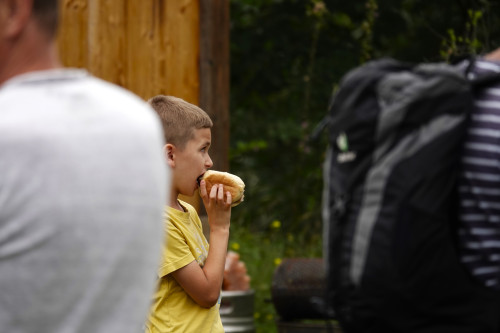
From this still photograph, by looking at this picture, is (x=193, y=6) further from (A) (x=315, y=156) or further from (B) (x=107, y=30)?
(A) (x=315, y=156)

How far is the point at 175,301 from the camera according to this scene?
11.4 ft

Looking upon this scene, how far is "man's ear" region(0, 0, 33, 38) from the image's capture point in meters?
1.79

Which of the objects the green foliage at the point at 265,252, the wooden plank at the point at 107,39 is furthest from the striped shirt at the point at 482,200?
the green foliage at the point at 265,252

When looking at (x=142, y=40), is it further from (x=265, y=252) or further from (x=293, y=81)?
(x=293, y=81)

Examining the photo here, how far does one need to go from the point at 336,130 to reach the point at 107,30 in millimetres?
3507

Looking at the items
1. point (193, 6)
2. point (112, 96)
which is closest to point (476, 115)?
point (112, 96)

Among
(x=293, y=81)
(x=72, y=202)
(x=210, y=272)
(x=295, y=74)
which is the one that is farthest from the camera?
(x=295, y=74)

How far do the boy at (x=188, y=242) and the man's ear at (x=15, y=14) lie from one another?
1.73m

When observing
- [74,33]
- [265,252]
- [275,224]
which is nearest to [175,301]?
[74,33]

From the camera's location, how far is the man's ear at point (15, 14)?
179cm

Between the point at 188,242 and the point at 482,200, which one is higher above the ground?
the point at 482,200

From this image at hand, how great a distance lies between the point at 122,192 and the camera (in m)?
1.75

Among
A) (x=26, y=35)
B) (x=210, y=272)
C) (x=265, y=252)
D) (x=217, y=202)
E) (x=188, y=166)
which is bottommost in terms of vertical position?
(x=265, y=252)

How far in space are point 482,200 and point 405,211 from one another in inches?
6.8
